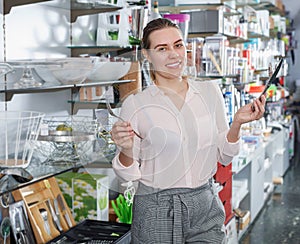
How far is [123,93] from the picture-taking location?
155 cm

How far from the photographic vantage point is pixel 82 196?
2.44 metres

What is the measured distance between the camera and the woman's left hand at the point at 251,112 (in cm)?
150

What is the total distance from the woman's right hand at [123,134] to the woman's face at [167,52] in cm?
20

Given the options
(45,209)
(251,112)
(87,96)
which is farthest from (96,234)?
(251,112)

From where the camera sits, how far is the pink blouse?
1.44 metres

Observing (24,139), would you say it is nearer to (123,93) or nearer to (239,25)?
(123,93)

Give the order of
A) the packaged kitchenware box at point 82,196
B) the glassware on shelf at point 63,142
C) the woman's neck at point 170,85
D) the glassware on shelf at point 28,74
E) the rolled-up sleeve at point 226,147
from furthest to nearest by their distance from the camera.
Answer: the packaged kitchenware box at point 82,196 < the glassware on shelf at point 28,74 < the glassware on shelf at point 63,142 < the rolled-up sleeve at point 226,147 < the woman's neck at point 170,85

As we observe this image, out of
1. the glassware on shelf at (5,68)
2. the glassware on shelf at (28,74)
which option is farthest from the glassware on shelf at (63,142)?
the glassware on shelf at (5,68)

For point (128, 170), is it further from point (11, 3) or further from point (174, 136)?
point (11, 3)

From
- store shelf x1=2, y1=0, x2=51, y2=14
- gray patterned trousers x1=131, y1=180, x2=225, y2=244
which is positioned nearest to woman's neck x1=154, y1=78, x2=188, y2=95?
gray patterned trousers x1=131, y1=180, x2=225, y2=244

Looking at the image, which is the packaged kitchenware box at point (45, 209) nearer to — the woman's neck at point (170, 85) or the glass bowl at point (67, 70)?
the glass bowl at point (67, 70)

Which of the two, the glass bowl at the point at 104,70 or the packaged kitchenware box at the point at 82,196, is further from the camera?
the packaged kitchenware box at the point at 82,196

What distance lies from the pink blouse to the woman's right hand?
1.2 inches

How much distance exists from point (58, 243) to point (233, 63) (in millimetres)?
2121
